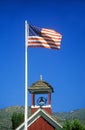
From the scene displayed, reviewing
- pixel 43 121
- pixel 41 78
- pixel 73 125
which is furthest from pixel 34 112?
pixel 73 125

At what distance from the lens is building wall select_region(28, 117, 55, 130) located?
136ft

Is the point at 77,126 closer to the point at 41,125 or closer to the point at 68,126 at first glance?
the point at 68,126

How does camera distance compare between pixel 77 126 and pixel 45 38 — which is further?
pixel 77 126

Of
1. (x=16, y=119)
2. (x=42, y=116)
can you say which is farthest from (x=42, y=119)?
(x=16, y=119)

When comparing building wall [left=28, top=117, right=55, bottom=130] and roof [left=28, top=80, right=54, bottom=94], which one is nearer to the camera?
building wall [left=28, top=117, right=55, bottom=130]

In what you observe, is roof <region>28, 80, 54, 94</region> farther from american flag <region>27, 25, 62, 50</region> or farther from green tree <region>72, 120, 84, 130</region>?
american flag <region>27, 25, 62, 50</region>

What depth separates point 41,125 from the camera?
1640 inches

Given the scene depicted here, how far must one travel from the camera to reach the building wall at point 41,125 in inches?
1635

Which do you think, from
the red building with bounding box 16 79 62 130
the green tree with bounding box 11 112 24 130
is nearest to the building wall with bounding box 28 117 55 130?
the red building with bounding box 16 79 62 130

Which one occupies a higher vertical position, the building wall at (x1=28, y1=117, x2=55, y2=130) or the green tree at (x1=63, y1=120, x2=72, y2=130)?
the green tree at (x1=63, y1=120, x2=72, y2=130)

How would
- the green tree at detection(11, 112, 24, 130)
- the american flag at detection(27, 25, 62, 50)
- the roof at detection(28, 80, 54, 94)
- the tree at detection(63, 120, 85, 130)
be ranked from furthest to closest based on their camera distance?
1. the green tree at detection(11, 112, 24, 130)
2. the roof at detection(28, 80, 54, 94)
3. the tree at detection(63, 120, 85, 130)
4. the american flag at detection(27, 25, 62, 50)

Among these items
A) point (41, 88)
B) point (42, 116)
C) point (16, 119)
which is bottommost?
point (16, 119)

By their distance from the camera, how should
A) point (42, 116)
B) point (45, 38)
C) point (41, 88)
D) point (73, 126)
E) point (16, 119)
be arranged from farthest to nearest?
point (16, 119) → point (41, 88) → point (42, 116) → point (73, 126) → point (45, 38)

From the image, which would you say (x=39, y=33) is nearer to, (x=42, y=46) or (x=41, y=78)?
(x=42, y=46)
